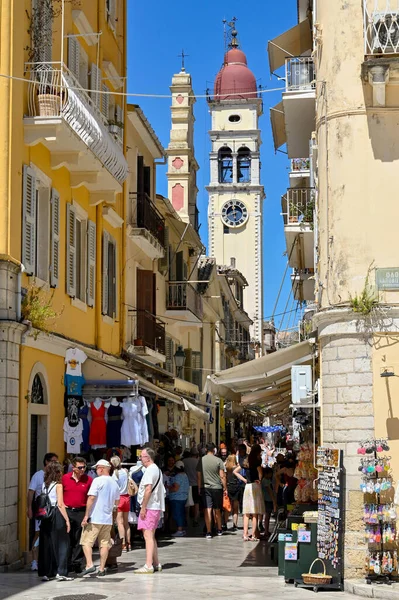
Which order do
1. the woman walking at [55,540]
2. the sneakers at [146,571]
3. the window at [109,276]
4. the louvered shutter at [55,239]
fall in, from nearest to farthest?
the woman walking at [55,540], the sneakers at [146,571], the louvered shutter at [55,239], the window at [109,276]

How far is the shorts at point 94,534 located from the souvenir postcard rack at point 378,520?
3470 millimetres

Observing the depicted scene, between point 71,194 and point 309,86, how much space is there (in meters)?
4.86

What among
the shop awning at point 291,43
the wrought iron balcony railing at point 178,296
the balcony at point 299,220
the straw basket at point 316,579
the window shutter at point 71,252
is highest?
the shop awning at point 291,43

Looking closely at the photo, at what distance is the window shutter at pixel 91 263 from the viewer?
20.3 m

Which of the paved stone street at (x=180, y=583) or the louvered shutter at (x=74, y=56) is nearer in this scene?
the paved stone street at (x=180, y=583)

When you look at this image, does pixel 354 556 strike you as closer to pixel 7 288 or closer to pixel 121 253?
pixel 7 288

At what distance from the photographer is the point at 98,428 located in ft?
58.7

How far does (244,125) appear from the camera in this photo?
88688 mm

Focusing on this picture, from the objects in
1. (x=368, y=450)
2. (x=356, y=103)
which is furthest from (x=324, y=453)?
(x=356, y=103)

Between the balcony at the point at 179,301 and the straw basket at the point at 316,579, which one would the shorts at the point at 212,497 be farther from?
the balcony at the point at 179,301

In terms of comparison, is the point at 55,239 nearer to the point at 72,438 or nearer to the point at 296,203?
the point at 72,438

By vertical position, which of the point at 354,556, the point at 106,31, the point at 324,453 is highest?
the point at 106,31

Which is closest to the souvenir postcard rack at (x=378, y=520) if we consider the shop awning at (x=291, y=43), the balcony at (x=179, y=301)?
the shop awning at (x=291, y=43)

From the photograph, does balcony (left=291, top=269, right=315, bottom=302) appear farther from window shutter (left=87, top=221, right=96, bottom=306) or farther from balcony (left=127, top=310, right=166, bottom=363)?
window shutter (left=87, top=221, right=96, bottom=306)
